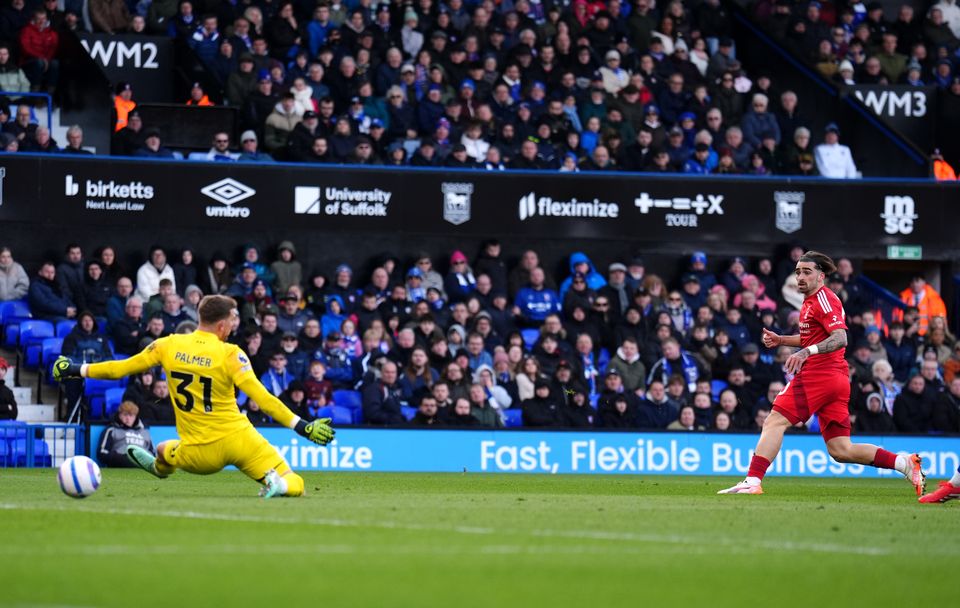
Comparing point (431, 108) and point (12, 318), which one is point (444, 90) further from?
point (12, 318)

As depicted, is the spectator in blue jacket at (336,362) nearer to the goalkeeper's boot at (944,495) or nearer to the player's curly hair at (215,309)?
the player's curly hair at (215,309)

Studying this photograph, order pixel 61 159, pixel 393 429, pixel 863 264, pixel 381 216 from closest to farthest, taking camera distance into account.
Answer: pixel 393 429 < pixel 61 159 < pixel 381 216 < pixel 863 264

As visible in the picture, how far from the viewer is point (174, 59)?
26.6 metres

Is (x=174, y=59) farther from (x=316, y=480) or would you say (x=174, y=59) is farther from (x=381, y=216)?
(x=316, y=480)

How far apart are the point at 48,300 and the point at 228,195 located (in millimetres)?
3974

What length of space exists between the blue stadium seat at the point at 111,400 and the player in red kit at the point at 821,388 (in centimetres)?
1009

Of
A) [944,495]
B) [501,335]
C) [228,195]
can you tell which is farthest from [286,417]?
[228,195]

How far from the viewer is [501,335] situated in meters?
24.4

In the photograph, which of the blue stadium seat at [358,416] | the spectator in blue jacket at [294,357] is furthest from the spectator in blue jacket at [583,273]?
the spectator in blue jacket at [294,357]

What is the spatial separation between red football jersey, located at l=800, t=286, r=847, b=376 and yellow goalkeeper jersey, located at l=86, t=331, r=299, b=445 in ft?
15.9

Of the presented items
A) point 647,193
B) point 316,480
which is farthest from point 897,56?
point 316,480

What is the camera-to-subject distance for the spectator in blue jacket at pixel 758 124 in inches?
1094

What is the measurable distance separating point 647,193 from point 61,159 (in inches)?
370

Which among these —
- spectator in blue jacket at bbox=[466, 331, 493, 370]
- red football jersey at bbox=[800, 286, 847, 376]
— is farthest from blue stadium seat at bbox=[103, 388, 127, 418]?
red football jersey at bbox=[800, 286, 847, 376]
